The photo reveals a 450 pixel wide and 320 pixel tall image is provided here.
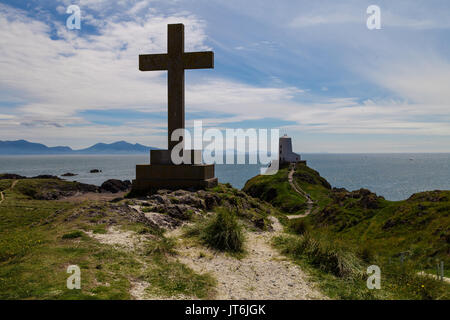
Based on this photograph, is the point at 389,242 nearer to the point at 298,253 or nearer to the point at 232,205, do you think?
the point at 232,205

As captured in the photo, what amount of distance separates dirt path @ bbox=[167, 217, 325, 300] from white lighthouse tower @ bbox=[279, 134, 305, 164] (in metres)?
69.6

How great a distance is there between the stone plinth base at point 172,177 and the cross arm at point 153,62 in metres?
5.62

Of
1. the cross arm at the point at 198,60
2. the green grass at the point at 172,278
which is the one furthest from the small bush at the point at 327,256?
the cross arm at the point at 198,60

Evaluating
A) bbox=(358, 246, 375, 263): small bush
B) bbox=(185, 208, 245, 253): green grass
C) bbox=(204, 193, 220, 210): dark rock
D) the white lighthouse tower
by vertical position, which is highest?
the white lighthouse tower

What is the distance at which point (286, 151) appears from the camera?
78.6 m

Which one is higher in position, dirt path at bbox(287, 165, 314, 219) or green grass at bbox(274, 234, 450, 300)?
green grass at bbox(274, 234, 450, 300)

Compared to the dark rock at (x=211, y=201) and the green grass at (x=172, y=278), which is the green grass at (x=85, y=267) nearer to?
the green grass at (x=172, y=278)

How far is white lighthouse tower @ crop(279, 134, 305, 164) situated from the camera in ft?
256

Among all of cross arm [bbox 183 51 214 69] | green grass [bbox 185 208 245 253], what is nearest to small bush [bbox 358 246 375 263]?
green grass [bbox 185 208 245 253]

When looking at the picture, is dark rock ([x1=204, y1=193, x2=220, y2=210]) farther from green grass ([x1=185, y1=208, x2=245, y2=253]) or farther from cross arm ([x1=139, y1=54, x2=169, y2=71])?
cross arm ([x1=139, y1=54, x2=169, y2=71])

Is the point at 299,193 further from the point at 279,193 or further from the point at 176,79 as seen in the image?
the point at 176,79

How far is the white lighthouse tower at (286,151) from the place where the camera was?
77.9 meters

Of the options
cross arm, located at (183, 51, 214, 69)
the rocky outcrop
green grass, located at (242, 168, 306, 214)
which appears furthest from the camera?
green grass, located at (242, 168, 306, 214)

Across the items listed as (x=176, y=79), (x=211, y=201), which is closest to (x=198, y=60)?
(x=176, y=79)
